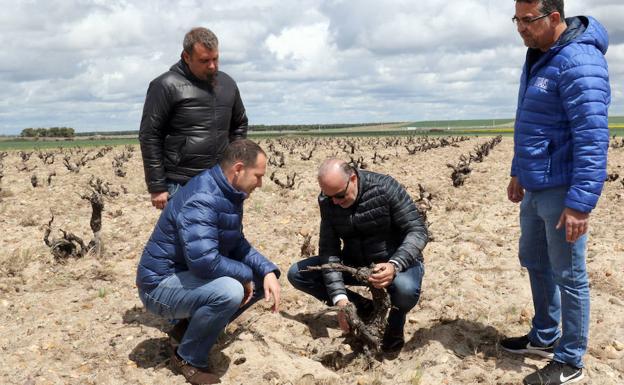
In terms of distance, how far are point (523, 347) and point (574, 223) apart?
1.39 metres

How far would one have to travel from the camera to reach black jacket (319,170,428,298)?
13.8ft

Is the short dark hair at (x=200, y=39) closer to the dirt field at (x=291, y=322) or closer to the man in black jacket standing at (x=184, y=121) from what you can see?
the man in black jacket standing at (x=184, y=121)

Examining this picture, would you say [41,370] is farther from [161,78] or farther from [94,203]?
[94,203]

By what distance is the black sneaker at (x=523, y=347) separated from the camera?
414 centimetres

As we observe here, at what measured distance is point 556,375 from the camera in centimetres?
366

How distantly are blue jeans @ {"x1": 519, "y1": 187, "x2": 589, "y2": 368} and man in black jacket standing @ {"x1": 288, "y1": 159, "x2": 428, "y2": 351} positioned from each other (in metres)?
0.81

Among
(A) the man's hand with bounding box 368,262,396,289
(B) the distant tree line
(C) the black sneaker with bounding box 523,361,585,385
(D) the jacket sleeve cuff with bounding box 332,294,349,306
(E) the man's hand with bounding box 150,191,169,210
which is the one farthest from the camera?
(B) the distant tree line

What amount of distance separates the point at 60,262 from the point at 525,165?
5615mm

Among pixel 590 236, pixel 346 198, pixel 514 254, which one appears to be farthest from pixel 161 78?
pixel 590 236

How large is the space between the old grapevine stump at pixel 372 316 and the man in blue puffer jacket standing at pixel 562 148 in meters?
1.09

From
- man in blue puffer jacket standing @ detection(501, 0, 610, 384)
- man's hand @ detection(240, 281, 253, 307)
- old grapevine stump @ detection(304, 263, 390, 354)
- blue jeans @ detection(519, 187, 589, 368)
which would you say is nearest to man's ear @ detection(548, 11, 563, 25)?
man in blue puffer jacket standing @ detection(501, 0, 610, 384)

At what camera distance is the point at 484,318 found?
490cm

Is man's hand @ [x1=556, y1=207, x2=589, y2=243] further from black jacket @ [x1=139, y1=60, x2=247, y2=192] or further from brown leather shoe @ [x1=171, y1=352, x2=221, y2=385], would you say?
black jacket @ [x1=139, y1=60, x2=247, y2=192]

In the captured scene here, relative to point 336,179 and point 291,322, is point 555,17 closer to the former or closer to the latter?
point 336,179
